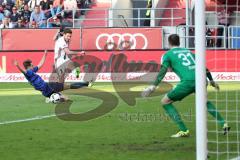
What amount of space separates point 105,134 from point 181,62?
6.61ft

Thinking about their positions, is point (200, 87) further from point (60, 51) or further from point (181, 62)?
point (60, 51)

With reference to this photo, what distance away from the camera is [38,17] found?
34375 mm

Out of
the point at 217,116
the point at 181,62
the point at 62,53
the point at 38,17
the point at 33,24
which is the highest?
the point at 38,17

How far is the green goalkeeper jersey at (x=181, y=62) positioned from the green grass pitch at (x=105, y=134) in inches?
43.7

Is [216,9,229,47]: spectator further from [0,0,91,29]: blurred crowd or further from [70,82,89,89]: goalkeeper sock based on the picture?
[70,82,89,89]: goalkeeper sock

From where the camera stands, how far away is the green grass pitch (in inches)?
426

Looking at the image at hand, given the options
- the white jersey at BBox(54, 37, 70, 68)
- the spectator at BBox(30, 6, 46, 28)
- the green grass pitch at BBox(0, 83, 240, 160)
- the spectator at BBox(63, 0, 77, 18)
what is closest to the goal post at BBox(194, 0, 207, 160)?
the green grass pitch at BBox(0, 83, 240, 160)

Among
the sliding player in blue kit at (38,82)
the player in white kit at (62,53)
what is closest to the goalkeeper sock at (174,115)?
the sliding player in blue kit at (38,82)

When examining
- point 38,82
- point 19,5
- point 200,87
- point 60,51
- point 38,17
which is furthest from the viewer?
point 19,5

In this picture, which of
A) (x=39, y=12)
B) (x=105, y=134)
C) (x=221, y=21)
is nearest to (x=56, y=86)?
(x=105, y=134)

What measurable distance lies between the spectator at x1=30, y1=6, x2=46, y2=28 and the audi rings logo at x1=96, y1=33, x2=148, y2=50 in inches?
158

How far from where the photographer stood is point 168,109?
12.6 m

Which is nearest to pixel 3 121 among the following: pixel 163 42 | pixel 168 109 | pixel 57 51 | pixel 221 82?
pixel 168 109

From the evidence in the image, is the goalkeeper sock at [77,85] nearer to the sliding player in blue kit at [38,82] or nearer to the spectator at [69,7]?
the sliding player in blue kit at [38,82]
